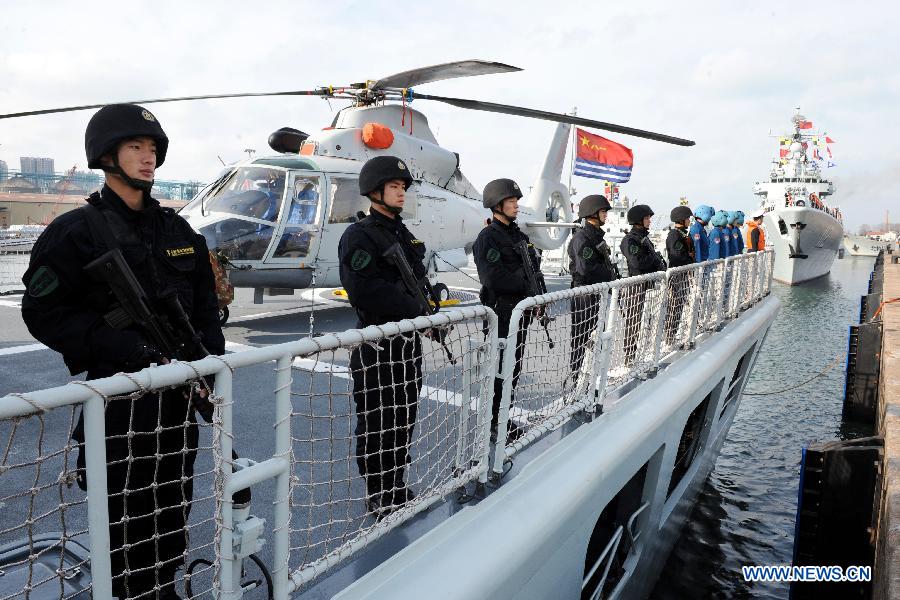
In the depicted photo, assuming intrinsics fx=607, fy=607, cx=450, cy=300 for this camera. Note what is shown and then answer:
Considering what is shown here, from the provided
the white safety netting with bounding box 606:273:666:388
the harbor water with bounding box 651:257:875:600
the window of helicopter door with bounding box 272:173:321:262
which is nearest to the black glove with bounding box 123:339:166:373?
the white safety netting with bounding box 606:273:666:388

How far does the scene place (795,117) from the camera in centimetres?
3750

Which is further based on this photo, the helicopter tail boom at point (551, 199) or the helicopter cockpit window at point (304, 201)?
the helicopter tail boom at point (551, 199)

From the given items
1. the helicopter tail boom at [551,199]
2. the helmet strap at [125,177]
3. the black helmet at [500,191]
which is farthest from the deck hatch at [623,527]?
the helicopter tail boom at [551,199]

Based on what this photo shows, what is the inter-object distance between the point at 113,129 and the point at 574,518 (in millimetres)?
2150

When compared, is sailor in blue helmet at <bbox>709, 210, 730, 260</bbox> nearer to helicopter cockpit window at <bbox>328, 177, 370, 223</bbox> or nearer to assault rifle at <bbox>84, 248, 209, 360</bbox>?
helicopter cockpit window at <bbox>328, 177, 370, 223</bbox>

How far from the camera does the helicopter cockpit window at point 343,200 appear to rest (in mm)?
8328

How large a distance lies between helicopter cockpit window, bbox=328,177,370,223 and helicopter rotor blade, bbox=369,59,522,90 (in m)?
1.31

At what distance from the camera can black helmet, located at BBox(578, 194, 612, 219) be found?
531 centimetres

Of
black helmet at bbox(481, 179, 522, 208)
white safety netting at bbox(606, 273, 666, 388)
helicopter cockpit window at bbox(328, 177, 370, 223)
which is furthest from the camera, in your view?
helicopter cockpit window at bbox(328, 177, 370, 223)

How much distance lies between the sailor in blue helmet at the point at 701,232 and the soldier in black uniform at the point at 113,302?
317 inches

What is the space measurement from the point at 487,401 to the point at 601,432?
0.91 metres

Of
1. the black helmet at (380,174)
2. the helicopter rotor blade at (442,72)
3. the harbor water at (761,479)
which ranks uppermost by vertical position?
the helicopter rotor blade at (442,72)

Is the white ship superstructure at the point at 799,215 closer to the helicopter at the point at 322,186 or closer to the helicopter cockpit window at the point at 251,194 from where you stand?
the helicopter at the point at 322,186

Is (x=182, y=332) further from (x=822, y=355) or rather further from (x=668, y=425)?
(x=822, y=355)
